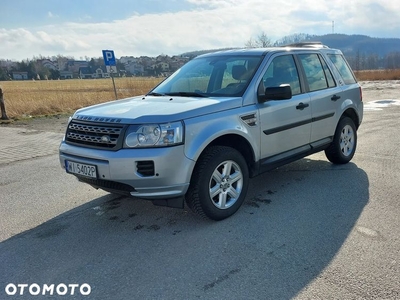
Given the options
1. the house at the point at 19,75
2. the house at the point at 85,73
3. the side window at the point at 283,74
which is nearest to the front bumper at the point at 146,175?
the side window at the point at 283,74

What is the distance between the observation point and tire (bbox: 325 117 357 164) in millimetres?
5508

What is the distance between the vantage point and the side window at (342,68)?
560 centimetres

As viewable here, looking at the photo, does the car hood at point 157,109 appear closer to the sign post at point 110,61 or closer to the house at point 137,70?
the sign post at point 110,61

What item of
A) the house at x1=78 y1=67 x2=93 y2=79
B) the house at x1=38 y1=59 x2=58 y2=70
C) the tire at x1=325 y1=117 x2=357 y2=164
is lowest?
the tire at x1=325 y1=117 x2=357 y2=164

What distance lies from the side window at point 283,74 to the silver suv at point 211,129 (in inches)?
0.6

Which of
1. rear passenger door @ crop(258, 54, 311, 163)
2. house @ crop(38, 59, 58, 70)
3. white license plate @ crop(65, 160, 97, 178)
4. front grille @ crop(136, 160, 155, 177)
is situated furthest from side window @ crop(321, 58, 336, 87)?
house @ crop(38, 59, 58, 70)

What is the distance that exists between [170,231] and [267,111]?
5.80ft

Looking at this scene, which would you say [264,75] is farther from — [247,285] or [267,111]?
[247,285]

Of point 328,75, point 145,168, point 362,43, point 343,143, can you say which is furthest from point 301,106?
point 362,43

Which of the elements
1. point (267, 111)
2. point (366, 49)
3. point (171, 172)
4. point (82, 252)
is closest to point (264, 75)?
point (267, 111)

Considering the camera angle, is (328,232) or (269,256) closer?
(269,256)

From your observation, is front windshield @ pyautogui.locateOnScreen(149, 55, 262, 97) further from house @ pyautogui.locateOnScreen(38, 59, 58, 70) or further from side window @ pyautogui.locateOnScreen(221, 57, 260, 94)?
house @ pyautogui.locateOnScreen(38, 59, 58, 70)

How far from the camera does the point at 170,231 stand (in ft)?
11.8

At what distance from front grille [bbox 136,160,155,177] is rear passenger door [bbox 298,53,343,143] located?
261cm
